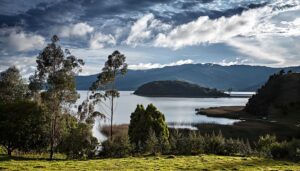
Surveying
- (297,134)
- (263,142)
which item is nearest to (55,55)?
(263,142)

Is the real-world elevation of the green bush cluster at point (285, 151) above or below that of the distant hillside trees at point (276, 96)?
below

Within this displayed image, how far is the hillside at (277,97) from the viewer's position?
144m

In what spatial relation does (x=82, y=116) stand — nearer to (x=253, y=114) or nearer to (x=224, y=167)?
(x=224, y=167)

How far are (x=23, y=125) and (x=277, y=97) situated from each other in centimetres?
14280

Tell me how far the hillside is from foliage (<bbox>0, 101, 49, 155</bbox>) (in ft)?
361

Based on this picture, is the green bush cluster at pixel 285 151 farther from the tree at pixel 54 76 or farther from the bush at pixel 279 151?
the tree at pixel 54 76

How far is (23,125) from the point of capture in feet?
161

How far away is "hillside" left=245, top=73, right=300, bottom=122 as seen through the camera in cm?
14364

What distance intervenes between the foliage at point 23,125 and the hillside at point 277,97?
110137 millimetres

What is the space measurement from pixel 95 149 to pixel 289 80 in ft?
487

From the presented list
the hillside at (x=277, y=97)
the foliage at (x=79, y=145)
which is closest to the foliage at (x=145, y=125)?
the foliage at (x=79, y=145)

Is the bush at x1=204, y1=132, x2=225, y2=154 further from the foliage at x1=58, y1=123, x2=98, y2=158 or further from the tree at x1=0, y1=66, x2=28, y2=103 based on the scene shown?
the tree at x1=0, y1=66, x2=28, y2=103

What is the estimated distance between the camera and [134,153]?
47.5 meters

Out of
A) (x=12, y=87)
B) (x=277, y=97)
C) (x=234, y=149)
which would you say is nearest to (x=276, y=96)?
(x=277, y=97)
